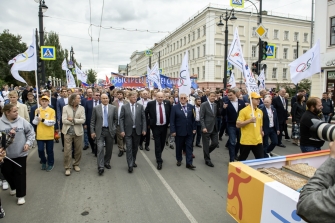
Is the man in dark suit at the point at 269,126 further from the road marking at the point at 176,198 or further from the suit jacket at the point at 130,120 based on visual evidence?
the suit jacket at the point at 130,120

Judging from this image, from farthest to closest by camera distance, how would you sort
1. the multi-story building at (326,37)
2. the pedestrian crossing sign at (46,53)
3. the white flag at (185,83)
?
1. the multi-story building at (326,37)
2. the pedestrian crossing sign at (46,53)
3. the white flag at (185,83)

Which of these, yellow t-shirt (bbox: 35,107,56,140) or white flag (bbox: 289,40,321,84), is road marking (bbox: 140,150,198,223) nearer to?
yellow t-shirt (bbox: 35,107,56,140)

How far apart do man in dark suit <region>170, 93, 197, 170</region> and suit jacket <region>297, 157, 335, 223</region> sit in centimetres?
486

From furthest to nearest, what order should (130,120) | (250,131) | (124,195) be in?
(130,120)
(250,131)
(124,195)

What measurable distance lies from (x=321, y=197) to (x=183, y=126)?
16.4 ft

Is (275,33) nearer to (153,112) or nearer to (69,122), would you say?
(153,112)

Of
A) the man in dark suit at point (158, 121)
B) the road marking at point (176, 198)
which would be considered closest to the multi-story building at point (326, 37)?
the man in dark suit at point (158, 121)

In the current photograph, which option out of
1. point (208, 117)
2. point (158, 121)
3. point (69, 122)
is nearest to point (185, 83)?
point (208, 117)

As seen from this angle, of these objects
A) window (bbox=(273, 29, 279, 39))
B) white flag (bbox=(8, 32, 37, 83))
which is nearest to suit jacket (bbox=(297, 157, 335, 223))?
white flag (bbox=(8, 32, 37, 83))

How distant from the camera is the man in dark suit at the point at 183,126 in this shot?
631cm

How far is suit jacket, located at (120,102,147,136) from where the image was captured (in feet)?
20.3

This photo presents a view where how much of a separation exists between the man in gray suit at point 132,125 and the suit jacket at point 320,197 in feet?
16.2

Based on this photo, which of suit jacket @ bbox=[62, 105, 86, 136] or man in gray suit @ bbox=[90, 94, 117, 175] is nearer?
suit jacket @ bbox=[62, 105, 86, 136]

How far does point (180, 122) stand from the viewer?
250 inches
